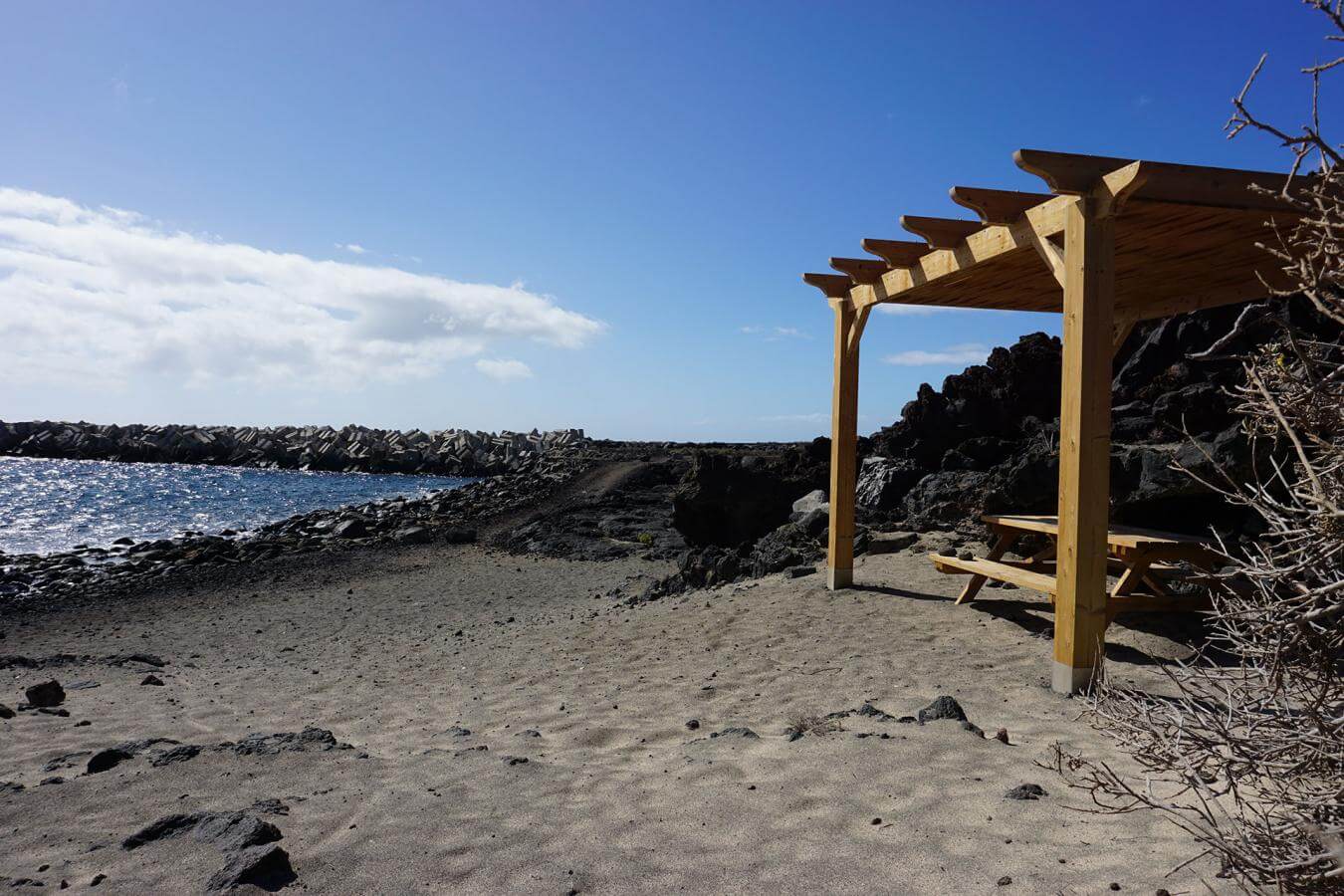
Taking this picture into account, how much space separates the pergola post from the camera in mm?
9094

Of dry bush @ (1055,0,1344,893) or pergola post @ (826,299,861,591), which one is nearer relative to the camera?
dry bush @ (1055,0,1344,893)

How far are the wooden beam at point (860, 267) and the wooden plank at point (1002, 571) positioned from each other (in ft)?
9.47

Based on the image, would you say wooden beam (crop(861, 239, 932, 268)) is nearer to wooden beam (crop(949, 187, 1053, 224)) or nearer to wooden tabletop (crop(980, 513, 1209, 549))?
wooden beam (crop(949, 187, 1053, 224))

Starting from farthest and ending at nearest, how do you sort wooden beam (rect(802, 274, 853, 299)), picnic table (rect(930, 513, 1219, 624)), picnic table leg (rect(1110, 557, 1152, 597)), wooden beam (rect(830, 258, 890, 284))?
wooden beam (rect(802, 274, 853, 299)) < wooden beam (rect(830, 258, 890, 284)) < picnic table leg (rect(1110, 557, 1152, 597)) < picnic table (rect(930, 513, 1219, 624))

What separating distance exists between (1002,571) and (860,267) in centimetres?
333

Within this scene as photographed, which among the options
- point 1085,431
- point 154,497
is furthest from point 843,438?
point 154,497

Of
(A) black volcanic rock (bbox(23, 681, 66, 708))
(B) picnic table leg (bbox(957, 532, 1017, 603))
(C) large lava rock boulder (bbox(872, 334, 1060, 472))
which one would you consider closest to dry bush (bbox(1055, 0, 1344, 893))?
(B) picnic table leg (bbox(957, 532, 1017, 603))

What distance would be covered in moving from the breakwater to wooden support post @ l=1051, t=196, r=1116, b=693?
39.6 m

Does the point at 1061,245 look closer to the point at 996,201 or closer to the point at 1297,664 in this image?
the point at 996,201

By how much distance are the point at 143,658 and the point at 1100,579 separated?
840 cm

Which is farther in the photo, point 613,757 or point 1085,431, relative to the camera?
point 1085,431

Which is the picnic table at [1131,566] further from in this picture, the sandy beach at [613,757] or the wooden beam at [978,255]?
the wooden beam at [978,255]

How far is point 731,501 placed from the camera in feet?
46.5

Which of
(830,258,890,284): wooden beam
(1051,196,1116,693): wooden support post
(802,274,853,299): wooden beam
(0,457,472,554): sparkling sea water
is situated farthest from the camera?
(0,457,472,554): sparkling sea water
